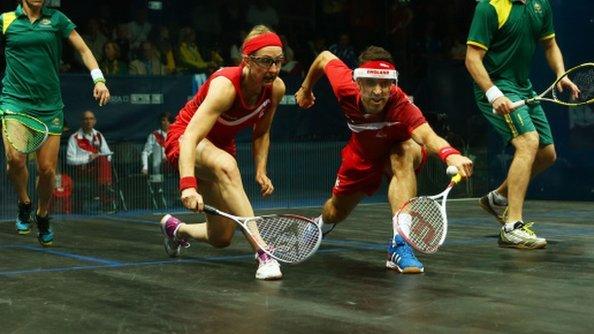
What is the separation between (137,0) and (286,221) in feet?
23.4

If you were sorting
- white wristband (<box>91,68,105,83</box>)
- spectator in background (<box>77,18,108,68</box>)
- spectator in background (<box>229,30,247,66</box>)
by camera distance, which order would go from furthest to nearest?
spectator in background (<box>229,30,247,66</box>) → spectator in background (<box>77,18,108,68</box>) → white wristband (<box>91,68,105,83</box>)

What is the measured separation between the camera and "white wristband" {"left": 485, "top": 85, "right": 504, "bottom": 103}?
17.9ft

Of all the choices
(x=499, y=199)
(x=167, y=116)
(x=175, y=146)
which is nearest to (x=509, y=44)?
(x=499, y=199)

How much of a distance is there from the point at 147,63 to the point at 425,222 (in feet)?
21.8

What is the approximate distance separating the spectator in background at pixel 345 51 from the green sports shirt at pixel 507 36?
5.93 metres

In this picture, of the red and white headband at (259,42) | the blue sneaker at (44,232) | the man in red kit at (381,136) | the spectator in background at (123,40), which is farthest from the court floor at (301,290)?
the spectator in background at (123,40)

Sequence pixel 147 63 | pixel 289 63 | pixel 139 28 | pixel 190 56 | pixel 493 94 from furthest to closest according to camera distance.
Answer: pixel 289 63
pixel 190 56
pixel 139 28
pixel 147 63
pixel 493 94

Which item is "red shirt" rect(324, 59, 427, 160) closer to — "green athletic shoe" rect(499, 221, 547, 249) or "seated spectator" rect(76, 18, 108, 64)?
"green athletic shoe" rect(499, 221, 547, 249)

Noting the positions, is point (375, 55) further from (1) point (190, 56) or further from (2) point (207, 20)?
(2) point (207, 20)

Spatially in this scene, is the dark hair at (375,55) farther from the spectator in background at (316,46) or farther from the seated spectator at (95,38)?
the spectator in background at (316,46)

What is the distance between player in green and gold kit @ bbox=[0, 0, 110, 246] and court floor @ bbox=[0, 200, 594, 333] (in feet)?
1.36

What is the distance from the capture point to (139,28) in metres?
10.6

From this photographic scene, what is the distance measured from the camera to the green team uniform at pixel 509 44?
5.68m

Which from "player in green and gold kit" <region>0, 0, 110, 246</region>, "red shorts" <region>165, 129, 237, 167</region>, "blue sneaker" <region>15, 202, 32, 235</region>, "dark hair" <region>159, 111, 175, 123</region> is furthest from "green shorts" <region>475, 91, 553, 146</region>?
"dark hair" <region>159, 111, 175, 123</region>
